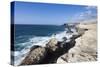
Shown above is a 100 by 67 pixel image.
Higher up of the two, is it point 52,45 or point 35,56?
point 52,45

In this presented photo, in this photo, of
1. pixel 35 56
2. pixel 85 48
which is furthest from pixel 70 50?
pixel 35 56

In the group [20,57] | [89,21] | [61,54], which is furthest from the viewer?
[89,21]

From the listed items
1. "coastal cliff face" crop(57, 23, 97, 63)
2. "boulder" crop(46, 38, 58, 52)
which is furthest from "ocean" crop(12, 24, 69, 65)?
"coastal cliff face" crop(57, 23, 97, 63)

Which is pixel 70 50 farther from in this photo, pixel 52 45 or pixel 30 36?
pixel 30 36

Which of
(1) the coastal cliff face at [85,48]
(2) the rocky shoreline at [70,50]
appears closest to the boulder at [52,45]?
(2) the rocky shoreline at [70,50]
